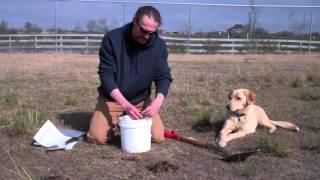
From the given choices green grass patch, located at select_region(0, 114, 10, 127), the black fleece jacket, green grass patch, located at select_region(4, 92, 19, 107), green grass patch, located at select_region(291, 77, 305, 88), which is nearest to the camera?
the black fleece jacket

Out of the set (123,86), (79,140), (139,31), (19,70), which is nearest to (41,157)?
(79,140)

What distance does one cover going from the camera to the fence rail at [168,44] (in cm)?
2305

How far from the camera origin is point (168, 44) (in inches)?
906

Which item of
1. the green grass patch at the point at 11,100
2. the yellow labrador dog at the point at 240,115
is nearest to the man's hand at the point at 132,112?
the yellow labrador dog at the point at 240,115

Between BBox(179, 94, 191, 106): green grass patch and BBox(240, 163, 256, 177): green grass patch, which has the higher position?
BBox(179, 94, 191, 106): green grass patch

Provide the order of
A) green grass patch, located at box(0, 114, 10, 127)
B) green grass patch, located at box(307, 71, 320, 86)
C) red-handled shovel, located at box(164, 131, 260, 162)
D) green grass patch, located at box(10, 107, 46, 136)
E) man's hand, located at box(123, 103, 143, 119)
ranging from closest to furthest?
red-handled shovel, located at box(164, 131, 260, 162)
man's hand, located at box(123, 103, 143, 119)
green grass patch, located at box(10, 107, 46, 136)
green grass patch, located at box(0, 114, 10, 127)
green grass patch, located at box(307, 71, 320, 86)

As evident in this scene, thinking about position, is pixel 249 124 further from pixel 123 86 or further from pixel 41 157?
pixel 41 157

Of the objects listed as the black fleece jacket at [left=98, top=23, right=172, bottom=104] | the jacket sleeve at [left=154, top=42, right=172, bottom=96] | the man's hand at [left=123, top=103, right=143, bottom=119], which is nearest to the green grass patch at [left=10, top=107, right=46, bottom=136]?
the black fleece jacket at [left=98, top=23, right=172, bottom=104]

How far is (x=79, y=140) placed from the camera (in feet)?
19.3

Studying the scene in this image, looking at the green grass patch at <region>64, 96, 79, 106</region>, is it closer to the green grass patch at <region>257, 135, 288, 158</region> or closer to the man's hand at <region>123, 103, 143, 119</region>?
the man's hand at <region>123, 103, 143, 119</region>

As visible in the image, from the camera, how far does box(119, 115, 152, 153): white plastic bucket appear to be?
529 centimetres

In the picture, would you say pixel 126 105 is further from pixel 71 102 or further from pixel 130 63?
pixel 71 102

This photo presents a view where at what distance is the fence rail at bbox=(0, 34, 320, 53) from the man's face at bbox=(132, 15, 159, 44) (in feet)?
57.3

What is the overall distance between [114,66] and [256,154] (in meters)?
1.65
